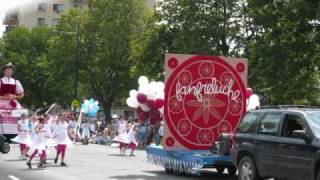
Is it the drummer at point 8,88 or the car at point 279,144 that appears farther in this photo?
the car at point 279,144

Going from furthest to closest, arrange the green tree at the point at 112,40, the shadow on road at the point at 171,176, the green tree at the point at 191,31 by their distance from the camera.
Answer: the green tree at the point at 112,40 < the green tree at the point at 191,31 < the shadow on road at the point at 171,176

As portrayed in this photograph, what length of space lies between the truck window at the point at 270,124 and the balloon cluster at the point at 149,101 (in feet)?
14.4

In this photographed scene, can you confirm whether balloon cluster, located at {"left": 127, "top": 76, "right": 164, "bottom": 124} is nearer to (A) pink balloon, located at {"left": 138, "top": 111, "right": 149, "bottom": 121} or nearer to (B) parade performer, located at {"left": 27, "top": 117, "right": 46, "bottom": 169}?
(A) pink balloon, located at {"left": 138, "top": 111, "right": 149, "bottom": 121}

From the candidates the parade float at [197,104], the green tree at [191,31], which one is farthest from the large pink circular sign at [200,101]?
the green tree at [191,31]

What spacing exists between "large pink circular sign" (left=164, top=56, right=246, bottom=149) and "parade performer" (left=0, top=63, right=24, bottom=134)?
5.52m

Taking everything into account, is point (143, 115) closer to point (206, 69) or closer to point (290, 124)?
point (206, 69)

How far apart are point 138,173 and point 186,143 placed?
160 cm

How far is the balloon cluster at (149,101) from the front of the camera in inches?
651

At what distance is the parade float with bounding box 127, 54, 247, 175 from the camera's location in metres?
15.5

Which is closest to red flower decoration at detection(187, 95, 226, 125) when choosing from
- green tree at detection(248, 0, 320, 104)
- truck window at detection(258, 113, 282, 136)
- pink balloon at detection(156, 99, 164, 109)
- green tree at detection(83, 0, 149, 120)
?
pink balloon at detection(156, 99, 164, 109)

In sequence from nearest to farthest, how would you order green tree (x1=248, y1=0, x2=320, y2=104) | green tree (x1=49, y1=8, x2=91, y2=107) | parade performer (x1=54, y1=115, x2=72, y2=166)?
1. parade performer (x1=54, y1=115, x2=72, y2=166)
2. green tree (x1=248, y1=0, x2=320, y2=104)
3. green tree (x1=49, y1=8, x2=91, y2=107)

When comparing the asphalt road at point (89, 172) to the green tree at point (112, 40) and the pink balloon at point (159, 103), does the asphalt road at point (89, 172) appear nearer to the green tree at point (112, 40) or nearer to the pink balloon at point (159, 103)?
the pink balloon at point (159, 103)

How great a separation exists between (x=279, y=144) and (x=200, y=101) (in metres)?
4.14

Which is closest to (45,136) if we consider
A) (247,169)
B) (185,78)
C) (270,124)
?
(185,78)
